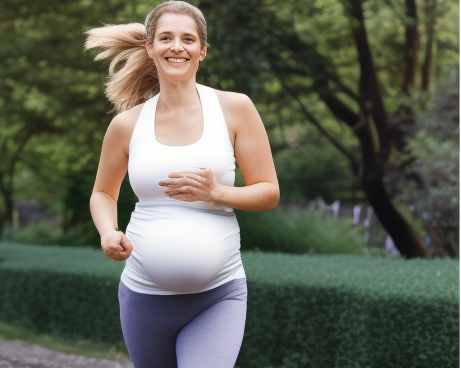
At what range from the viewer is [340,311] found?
6379 millimetres

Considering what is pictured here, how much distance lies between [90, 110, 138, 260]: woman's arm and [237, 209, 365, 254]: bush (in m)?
9.42

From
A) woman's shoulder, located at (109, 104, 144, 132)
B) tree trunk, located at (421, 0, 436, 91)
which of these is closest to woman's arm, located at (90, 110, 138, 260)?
woman's shoulder, located at (109, 104, 144, 132)

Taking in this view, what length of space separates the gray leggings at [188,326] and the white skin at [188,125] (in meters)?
0.20

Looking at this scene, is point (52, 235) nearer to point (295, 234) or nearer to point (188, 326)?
point (295, 234)

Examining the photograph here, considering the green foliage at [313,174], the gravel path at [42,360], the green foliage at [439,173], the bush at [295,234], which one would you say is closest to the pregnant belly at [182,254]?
the gravel path at [42,360]

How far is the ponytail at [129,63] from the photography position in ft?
10.2

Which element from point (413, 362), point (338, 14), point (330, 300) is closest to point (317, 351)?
point (330, 300)

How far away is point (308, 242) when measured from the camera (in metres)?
13.5

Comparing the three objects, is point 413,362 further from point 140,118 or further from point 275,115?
point 275,115

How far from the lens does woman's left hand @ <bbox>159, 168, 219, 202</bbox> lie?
258cm

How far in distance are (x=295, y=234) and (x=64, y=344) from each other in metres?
5.16

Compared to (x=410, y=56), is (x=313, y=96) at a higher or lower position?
lower

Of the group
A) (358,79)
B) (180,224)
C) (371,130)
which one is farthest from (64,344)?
(358,79)

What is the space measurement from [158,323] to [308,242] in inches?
425
